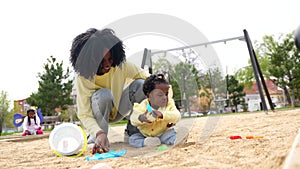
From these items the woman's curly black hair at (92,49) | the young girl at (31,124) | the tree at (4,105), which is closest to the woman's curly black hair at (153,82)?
the woman's curly black hair at (92,49)

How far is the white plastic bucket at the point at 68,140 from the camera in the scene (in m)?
2.34

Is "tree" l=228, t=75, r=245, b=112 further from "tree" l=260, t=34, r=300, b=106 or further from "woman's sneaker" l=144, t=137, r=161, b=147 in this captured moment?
"woman's sneaker" l=144, t=137, r=161, b=147

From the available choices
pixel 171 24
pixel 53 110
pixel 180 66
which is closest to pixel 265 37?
pixel 180 66

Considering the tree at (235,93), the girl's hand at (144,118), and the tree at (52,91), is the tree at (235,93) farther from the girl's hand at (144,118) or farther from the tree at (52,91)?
the girl's hand at (144,118)

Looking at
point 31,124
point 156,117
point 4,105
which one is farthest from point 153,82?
point 4,105

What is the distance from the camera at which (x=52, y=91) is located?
19.5m

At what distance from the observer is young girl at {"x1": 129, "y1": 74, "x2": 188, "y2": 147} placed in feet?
7.79

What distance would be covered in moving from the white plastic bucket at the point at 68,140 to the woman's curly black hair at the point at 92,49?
460mm

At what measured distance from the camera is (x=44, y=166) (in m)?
1.94

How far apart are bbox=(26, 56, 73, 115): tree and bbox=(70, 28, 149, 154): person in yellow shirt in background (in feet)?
57.9

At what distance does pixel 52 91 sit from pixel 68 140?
17917 mm

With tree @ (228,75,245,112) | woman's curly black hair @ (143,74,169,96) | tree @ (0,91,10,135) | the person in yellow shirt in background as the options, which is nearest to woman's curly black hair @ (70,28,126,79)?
the person in yellow shirt in background

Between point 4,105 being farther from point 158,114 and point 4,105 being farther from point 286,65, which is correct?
point 158,114

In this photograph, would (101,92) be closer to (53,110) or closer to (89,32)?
(89,32)
